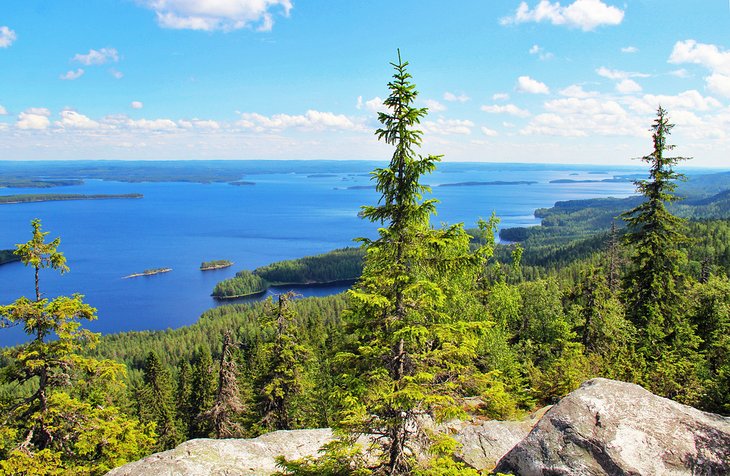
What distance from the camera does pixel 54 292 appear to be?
137 metres

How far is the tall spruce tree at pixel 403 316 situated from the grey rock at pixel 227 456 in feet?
18.3

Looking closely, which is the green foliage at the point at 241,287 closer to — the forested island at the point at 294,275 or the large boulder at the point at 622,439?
the forested island at the point at 294,275

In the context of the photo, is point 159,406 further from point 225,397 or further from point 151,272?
point 151,272

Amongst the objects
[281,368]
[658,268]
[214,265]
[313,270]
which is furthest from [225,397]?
[214,265]

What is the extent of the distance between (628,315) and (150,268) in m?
180

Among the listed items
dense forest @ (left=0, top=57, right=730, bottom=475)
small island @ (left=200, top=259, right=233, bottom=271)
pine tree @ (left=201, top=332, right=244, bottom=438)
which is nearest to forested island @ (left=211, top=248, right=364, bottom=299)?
small island @ (left=200, top=259, right=233, bottom=271)

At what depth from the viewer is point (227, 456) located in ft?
56.1

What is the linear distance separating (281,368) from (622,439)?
20.2m

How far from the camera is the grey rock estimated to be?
51.5 ft

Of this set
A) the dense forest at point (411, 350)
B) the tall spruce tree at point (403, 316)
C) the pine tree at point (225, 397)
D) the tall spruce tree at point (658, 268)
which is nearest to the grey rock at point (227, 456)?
the dense forest at point (411, 350)

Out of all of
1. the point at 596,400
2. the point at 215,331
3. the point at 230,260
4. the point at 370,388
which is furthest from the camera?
the point at 230,260

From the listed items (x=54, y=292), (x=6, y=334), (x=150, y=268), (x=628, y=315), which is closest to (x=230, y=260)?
(x=150, y=268)

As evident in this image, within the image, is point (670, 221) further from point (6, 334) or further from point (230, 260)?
point (230, 260)

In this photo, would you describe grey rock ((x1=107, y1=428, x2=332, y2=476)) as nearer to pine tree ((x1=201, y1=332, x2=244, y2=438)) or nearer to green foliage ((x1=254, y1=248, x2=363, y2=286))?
pine tree ((x1=201, y1=332, x2=244, y2=438))
